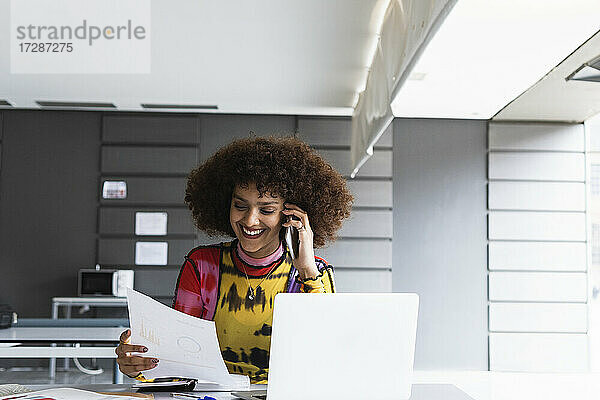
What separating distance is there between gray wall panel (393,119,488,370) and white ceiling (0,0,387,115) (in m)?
0.93

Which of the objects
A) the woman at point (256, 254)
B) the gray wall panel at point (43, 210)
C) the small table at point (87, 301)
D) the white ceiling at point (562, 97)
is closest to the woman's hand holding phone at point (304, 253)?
the woman at point (256, 254)

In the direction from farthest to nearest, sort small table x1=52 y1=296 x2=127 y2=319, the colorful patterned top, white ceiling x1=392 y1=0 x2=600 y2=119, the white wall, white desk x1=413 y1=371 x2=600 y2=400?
1. the white wall
2. small table x1=52 y1=296 x2=127 y2=319
3. white desk x1=413 y1=371 x2=600 y2=400
4. white ceiling x1=392 y1=0 x2=600 y2=119
5. the colorful patterned top

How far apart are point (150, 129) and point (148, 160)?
0.32 meters

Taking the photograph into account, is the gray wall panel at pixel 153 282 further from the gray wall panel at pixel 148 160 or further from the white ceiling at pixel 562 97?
the white ceiling at pixel 562 97

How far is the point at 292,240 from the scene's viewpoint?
79.6 inches

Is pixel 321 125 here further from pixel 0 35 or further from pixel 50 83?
pixel 0 35

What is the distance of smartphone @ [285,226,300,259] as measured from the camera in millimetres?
2000

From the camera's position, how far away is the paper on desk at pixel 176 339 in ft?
4.99

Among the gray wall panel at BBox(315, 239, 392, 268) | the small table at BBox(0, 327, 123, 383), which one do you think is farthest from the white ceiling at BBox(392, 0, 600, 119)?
the small table at BBox(0, 327, 123, 383)

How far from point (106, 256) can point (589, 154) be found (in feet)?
15.9

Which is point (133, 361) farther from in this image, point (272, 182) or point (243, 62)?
point (243, 62)

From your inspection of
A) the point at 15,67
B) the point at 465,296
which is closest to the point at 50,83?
the point at 15,67

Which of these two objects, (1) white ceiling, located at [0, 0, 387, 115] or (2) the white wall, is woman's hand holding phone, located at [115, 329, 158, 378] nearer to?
(1) white ceiling, located at [0, 0, 387, 115]

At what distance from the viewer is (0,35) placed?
16.3ft
